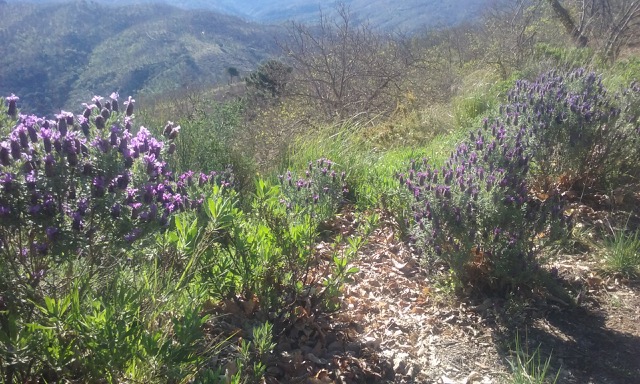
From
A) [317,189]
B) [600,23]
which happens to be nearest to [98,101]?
[317,189]

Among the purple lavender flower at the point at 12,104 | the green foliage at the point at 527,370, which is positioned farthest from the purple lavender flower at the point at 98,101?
the green foliage at the point at 527,370

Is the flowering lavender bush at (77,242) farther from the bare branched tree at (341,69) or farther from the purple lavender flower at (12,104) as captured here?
the bare branched tree at (341,69)

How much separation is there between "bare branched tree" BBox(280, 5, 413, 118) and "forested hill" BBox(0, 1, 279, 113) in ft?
145

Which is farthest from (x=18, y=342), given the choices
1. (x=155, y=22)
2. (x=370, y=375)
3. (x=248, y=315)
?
(x=155, y=22)

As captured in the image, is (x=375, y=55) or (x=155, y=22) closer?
(x=375, y=55)

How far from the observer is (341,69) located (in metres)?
11.9

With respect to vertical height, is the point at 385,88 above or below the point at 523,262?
below

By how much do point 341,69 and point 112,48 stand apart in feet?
295

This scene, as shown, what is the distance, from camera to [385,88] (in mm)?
12977

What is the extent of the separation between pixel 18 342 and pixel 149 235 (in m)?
0.66

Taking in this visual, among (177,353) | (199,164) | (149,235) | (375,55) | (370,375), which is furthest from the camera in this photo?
(375,55)

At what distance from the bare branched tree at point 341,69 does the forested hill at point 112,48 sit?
4413cm

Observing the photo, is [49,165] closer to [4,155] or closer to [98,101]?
[4,155]

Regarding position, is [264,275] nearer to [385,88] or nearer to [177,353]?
[177,353]
